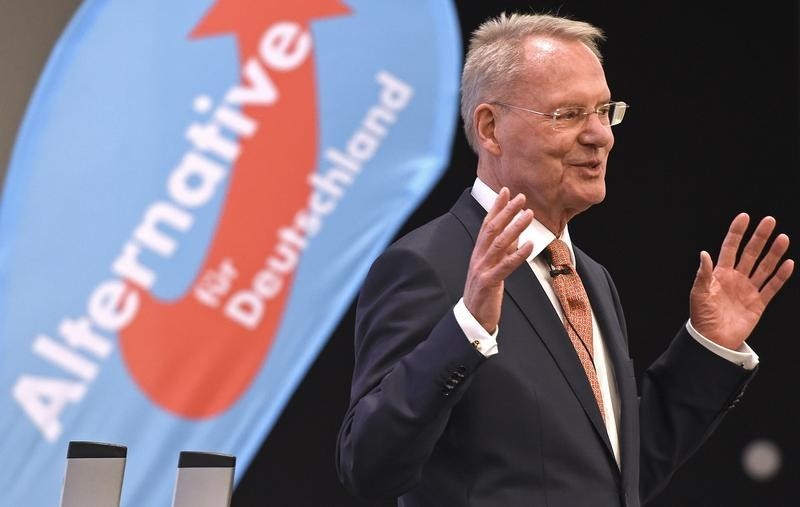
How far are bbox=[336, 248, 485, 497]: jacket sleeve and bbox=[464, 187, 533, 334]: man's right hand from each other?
0.14 feet

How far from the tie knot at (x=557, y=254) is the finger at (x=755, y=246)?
1.07ft

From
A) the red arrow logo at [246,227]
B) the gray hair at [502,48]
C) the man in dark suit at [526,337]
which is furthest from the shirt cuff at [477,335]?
the red arrow logo at [246,227]

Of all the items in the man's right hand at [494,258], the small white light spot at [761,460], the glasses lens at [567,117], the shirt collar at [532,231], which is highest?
the glasses lens at [567,117]

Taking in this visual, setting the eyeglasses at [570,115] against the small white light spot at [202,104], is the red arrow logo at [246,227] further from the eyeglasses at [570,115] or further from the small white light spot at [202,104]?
the eyeglasses at [570,115]

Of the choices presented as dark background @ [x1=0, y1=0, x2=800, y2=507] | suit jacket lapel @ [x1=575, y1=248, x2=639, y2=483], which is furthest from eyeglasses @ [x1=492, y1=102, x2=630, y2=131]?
dark background @ [x1=0, y1=0, x2=800, y2=507]

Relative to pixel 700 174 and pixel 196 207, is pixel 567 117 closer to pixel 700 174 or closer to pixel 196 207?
pixel 196 207

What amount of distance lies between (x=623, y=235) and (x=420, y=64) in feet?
3.18

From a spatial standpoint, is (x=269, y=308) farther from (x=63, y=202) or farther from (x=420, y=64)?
(x=420, y=64)

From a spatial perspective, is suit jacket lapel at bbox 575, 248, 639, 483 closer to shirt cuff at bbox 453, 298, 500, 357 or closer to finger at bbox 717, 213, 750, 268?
finger at bbox 717, 213, 750, 268

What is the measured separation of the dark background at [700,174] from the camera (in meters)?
3.52

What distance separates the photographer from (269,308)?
311 centimetres

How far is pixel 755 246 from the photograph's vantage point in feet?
5.87

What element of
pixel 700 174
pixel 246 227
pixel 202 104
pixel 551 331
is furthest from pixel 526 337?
pixel 700 174

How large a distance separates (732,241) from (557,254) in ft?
1.13
